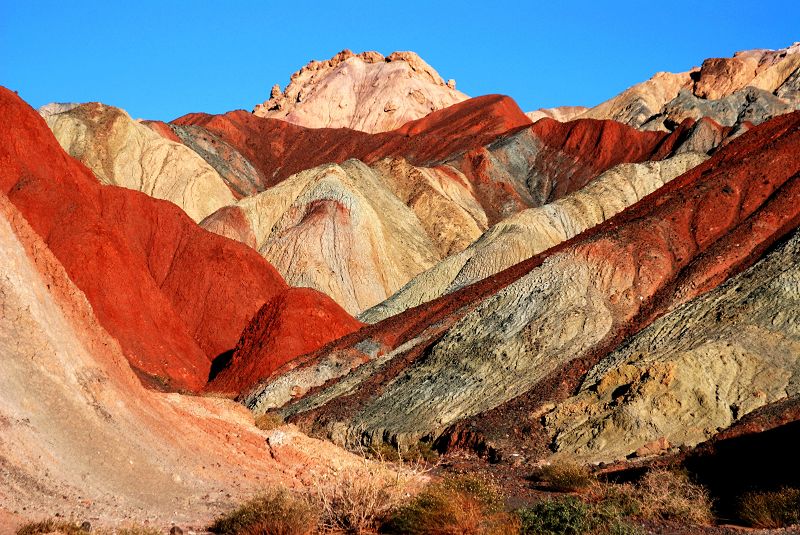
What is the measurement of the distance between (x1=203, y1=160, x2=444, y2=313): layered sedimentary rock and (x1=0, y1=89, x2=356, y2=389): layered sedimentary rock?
824cm

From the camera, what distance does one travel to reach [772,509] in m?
17.3

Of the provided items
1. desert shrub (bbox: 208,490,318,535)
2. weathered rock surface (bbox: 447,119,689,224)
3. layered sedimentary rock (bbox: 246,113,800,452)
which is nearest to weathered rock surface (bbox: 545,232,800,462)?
layered sedimentary rock (bbox: 246,113,800,452)

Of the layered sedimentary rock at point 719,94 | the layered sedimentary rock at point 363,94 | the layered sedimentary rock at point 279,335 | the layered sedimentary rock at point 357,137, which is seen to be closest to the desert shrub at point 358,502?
the layered sedimentary rock at point 279,335

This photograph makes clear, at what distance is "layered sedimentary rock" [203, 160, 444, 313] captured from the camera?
70.2 meters

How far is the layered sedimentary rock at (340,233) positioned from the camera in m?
70.2

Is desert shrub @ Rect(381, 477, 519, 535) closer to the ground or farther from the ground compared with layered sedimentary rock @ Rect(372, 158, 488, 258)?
closer to the ground

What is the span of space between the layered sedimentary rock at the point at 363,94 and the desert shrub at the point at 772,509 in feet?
413

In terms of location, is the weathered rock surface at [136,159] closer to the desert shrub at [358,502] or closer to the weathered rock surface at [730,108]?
the weathered rock surface at [730,108]

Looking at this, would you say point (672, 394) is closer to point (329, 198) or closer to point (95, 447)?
point (95, 447)

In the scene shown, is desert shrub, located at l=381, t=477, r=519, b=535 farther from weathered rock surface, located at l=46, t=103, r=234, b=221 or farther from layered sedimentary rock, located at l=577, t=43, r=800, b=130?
layered sedimentary rock, located at l=577, t=43, r=800, b=130

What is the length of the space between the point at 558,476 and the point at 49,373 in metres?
11.4

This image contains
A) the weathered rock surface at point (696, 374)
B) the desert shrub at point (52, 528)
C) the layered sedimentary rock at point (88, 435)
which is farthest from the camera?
the weathered rock surface at point (696, 374)

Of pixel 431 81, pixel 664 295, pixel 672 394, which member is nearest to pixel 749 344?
pixel 672 394

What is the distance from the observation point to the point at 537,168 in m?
103
